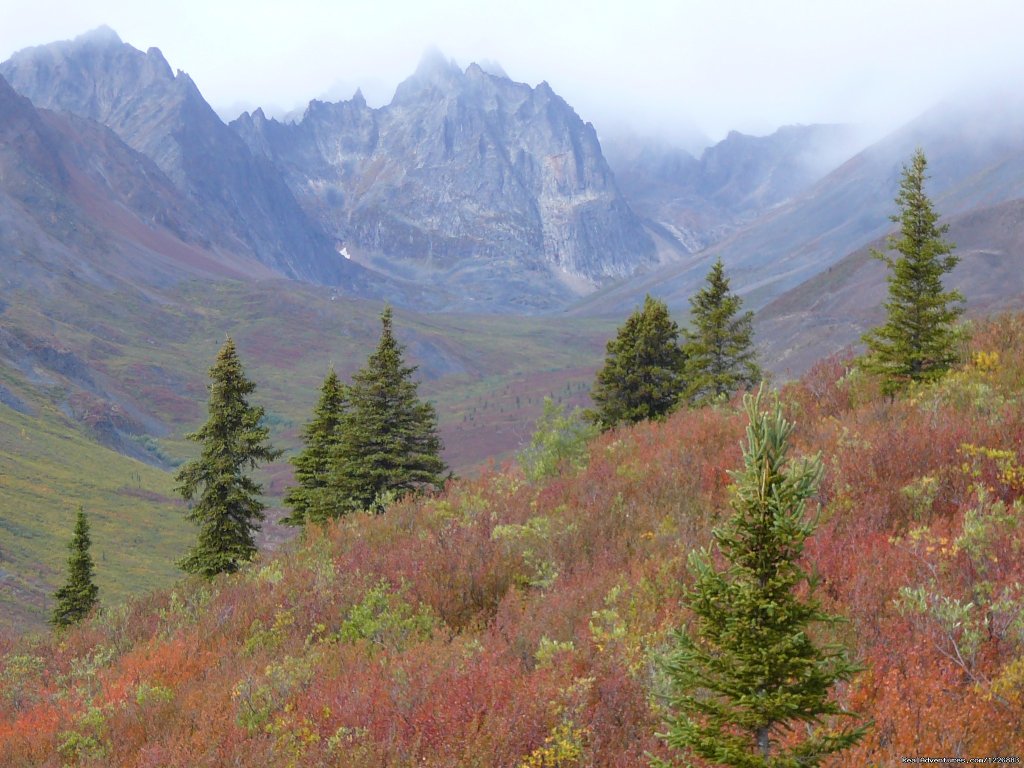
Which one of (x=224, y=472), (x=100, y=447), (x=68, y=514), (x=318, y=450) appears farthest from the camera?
(x=100, y=447)

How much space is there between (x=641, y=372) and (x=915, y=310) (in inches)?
564

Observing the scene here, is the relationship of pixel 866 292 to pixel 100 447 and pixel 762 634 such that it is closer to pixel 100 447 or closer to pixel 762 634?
pixel 100 447

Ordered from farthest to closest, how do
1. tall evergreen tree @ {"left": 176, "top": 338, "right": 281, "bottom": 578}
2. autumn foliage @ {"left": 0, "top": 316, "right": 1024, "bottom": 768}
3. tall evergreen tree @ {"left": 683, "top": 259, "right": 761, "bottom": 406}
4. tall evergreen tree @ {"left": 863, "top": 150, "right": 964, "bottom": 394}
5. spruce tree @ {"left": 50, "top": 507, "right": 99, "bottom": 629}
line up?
spruce tree @ {"left": 50, "top": 507, "right": 99, "bottom": 629}
tall evergreen tree @ {"left": 683, "top": 259, "right": 761, "bottom": 406}
tall evergreen tree @ {"left": 176, "top": 338, "right": 281, "bottom": 578}
tall evergreen tree @ {"left": 863, "top": 150, "right": 964, "bottom": 394}
autumn foliage @ {"left": 0, "top": 316, "right": 1024, "bottom": 768}

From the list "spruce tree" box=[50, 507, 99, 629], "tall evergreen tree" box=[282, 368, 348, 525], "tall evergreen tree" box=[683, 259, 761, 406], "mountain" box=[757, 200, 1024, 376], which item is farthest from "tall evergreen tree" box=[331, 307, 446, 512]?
"mountain" box=[757, 200, 1024, 376]

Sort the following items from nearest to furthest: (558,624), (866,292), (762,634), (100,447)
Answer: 1. (762,634)
2. (558,624)
3. (100,447)
4. (866,292)

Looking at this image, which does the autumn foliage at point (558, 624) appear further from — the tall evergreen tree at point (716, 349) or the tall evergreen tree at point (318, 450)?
the tall evergreen tree at point (318, 450)

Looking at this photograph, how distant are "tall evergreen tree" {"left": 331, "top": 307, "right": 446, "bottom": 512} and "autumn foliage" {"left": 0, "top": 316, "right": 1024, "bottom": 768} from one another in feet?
35.7

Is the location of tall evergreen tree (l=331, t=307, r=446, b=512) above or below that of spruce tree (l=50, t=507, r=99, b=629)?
above

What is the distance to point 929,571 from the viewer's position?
7.66m

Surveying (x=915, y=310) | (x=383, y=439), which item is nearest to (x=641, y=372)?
(x=383, y=439)

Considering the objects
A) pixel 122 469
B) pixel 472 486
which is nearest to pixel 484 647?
pixel 472 486

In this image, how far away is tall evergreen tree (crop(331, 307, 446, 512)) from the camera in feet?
84.1

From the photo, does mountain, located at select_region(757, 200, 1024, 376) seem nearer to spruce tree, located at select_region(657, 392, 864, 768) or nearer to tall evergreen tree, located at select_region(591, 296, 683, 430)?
tall evergreen tree, located at select_region(591, 296, 683, 430)

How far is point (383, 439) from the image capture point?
84.5 feet
